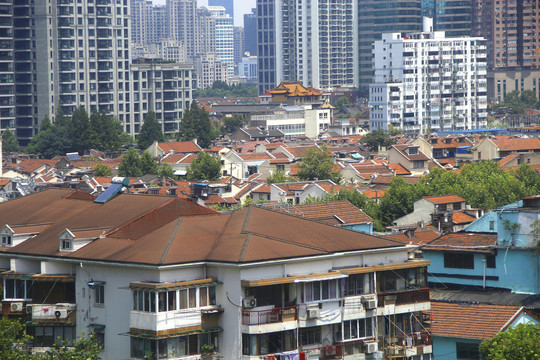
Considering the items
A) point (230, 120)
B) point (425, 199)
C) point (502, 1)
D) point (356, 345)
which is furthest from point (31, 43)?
point (356, 345)

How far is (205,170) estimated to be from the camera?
86.5m

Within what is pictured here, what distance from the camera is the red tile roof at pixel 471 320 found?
27641 mm

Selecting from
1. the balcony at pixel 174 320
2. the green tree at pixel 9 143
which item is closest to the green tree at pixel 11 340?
the balcony at pixel 174 320

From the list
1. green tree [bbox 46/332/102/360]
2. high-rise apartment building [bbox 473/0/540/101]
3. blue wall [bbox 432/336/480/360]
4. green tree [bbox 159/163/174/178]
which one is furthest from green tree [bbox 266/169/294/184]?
high-rise apartment building [bbox 473/0/540/101]

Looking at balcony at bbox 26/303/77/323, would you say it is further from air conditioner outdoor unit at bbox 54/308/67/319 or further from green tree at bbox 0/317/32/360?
green tree at bbox 0/317/32/360

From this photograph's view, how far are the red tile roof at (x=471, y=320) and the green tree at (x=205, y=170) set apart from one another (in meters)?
57.6

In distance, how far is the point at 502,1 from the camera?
196 meters

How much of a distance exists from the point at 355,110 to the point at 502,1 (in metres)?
36.1

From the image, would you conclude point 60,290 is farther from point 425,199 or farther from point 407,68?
point 407,68

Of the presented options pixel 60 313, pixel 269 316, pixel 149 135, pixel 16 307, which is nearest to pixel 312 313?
pixel 269 316

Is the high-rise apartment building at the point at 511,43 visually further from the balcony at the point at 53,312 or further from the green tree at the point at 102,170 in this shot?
the balcony at the point at 53,312

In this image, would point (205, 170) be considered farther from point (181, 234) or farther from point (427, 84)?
point (427, 84)

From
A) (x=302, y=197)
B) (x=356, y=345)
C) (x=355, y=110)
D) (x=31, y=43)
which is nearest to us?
(x=356, y=345)

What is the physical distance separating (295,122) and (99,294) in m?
115
